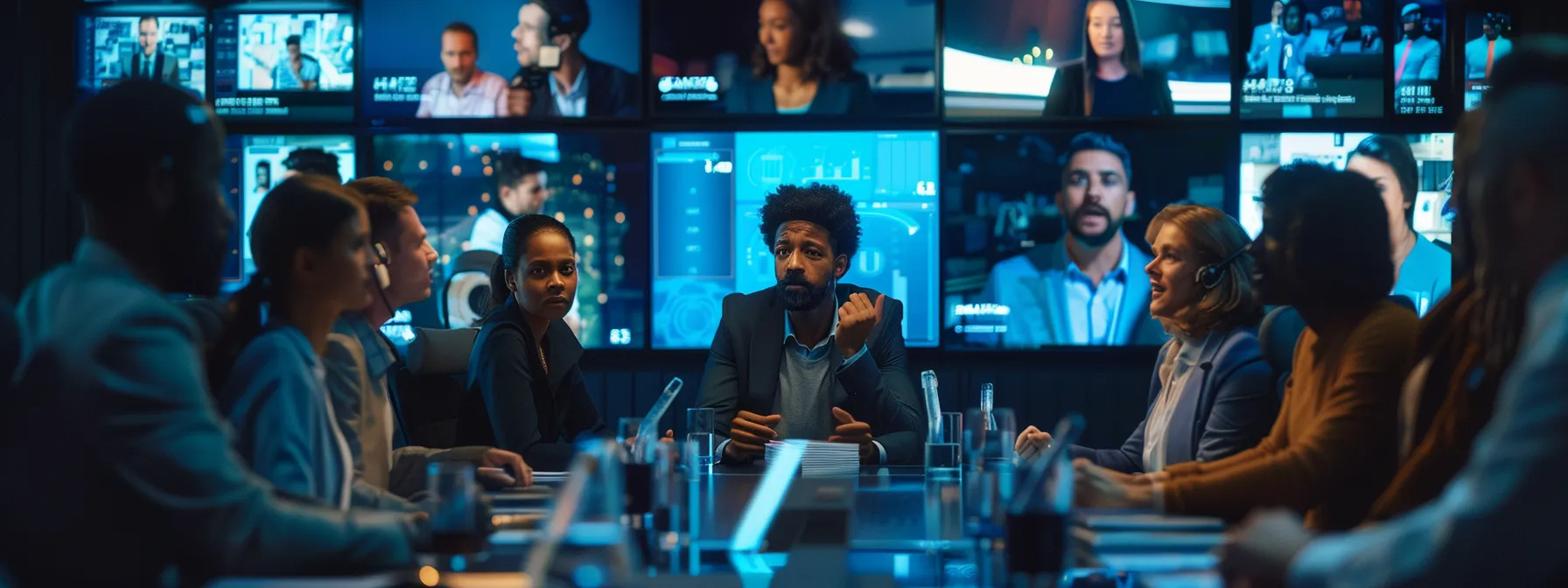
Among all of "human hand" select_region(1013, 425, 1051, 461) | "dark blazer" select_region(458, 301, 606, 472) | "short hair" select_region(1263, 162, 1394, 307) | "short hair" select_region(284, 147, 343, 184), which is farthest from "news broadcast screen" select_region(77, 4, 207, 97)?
"short hair" select_region(1263, 162, 1394, 307)

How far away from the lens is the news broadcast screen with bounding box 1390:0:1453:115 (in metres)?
5.04

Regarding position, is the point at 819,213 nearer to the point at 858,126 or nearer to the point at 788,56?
the point at 858,126

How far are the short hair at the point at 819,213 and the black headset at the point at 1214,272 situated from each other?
1558 mm

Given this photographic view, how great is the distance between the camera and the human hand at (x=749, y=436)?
337 cm

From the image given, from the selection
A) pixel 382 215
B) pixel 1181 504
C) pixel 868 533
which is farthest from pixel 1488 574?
pixel 382 215

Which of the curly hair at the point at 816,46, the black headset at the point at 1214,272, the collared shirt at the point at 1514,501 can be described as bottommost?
the collared shirt at the point at 1514,501

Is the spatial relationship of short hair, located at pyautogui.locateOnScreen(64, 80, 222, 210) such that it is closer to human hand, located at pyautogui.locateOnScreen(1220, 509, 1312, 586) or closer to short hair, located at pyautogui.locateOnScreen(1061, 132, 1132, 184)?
human hand, located at pyautogui.locateOnScreen(1220, 509, 1312, 586)

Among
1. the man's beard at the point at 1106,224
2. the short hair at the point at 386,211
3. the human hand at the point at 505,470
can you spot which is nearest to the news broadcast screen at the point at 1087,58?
the man's beard at the point at 1106,224

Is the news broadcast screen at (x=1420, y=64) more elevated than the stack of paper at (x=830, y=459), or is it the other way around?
the news broadcast screen at (x=1420, y=64)

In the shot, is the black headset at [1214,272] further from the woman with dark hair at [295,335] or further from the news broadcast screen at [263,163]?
the news broadcast screen at [263,163]

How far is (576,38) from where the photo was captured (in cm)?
515

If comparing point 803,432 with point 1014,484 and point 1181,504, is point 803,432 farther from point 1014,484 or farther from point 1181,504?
point 1014,484

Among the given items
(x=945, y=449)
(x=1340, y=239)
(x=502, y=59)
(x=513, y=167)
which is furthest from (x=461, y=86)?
(x=1340, y=239)

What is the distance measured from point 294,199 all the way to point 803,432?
2150 mm
